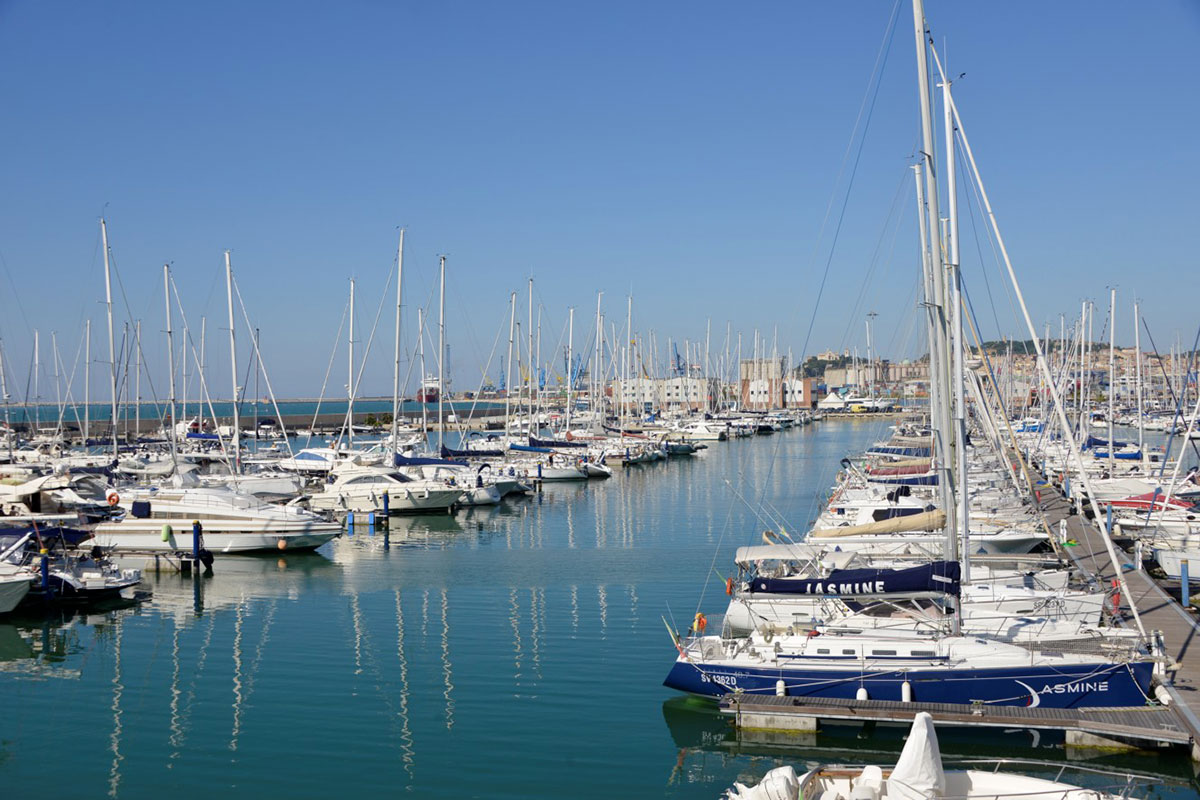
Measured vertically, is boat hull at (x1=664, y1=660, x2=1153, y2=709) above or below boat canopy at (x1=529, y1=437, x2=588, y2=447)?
below

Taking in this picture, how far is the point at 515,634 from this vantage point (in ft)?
84.3

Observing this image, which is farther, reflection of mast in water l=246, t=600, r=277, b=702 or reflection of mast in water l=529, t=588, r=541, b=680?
reflection of mast in water l=529, t=588, r=541, b=680

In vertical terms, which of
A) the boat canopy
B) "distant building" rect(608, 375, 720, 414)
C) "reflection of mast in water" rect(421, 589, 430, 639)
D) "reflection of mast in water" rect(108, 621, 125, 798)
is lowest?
"reflection of mast in water" rect(108, 621, 125, 798)

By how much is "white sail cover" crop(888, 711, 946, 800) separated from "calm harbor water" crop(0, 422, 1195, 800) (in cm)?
411

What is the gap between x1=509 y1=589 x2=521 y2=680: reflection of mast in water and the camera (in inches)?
894

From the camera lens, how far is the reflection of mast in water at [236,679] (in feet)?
62.0

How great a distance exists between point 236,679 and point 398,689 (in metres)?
3.79

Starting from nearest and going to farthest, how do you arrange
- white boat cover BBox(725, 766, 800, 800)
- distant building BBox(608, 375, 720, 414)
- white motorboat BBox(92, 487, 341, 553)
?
1. white boat cover BBox(725, 766, 800, 800)
2. white motorboat BBox(92, 487, 341, 553)
3. distant building BBox(608, 375, 720, 414)

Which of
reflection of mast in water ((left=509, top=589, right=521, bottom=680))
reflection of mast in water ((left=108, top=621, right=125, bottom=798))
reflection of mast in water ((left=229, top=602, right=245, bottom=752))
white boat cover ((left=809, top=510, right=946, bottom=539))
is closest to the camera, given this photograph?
reflection of mast in water ((left=108, top=621, right=125, bottom=798))

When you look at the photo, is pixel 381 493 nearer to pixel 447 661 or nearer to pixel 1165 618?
pixel 447 661

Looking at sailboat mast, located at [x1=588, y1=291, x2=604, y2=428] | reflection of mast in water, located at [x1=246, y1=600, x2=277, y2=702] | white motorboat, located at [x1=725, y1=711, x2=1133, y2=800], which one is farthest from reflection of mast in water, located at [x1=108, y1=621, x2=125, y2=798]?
sailboat mast, located at [x1=588, y1=291, x2=604, y2=428]

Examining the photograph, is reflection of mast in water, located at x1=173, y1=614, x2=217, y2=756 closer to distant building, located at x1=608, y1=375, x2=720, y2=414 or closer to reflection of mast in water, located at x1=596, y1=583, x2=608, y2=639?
reflection of mast in water, located at x1=596, y1=583, x2=608, y2=639

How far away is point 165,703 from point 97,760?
3081 mm

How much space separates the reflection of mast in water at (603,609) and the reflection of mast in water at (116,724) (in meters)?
10.5
